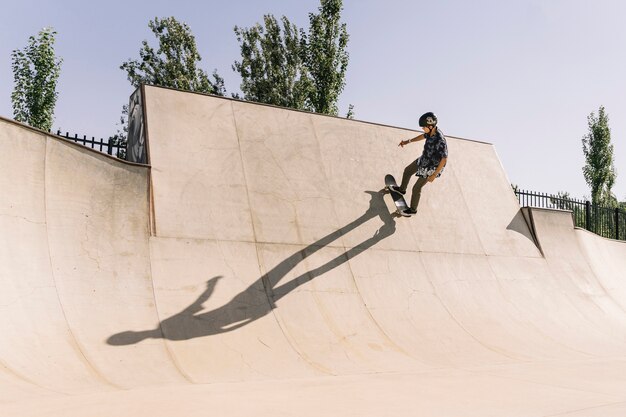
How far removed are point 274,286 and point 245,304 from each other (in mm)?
Answer: 667

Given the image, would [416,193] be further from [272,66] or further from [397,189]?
[272,66]

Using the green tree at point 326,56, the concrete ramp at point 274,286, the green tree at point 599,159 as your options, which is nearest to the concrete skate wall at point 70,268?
the concrete ramp at point 274,286

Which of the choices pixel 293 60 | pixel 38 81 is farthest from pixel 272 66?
pixel 38 81

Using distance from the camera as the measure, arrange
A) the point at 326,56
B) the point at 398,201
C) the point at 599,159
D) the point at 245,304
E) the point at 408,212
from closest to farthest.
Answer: the point at 245,304, the point at 408,212, the point at 398,201, the point at 326,56, the point at 599,159

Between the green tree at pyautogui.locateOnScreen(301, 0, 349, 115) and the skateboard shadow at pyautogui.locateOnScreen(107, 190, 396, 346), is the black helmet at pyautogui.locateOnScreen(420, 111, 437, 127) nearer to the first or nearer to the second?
the skateboard shadow at pyautogui.locateOnScreen(107, 190, 396, 346)

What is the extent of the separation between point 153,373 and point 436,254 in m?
6.06

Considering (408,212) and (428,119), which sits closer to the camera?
(428,119)

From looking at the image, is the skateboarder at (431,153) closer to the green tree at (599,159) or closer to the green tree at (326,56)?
the green tree at (326,56)

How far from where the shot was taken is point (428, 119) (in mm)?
9750

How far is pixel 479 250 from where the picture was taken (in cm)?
1103

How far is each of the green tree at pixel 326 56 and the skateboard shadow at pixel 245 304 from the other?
17553 millimetres

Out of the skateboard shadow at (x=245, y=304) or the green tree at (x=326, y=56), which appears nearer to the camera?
the skateboard shadow at (x=245, y=304)

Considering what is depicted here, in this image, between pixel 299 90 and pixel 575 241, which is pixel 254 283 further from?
pixel 299 90

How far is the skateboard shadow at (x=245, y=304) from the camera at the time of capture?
21.6 ft
